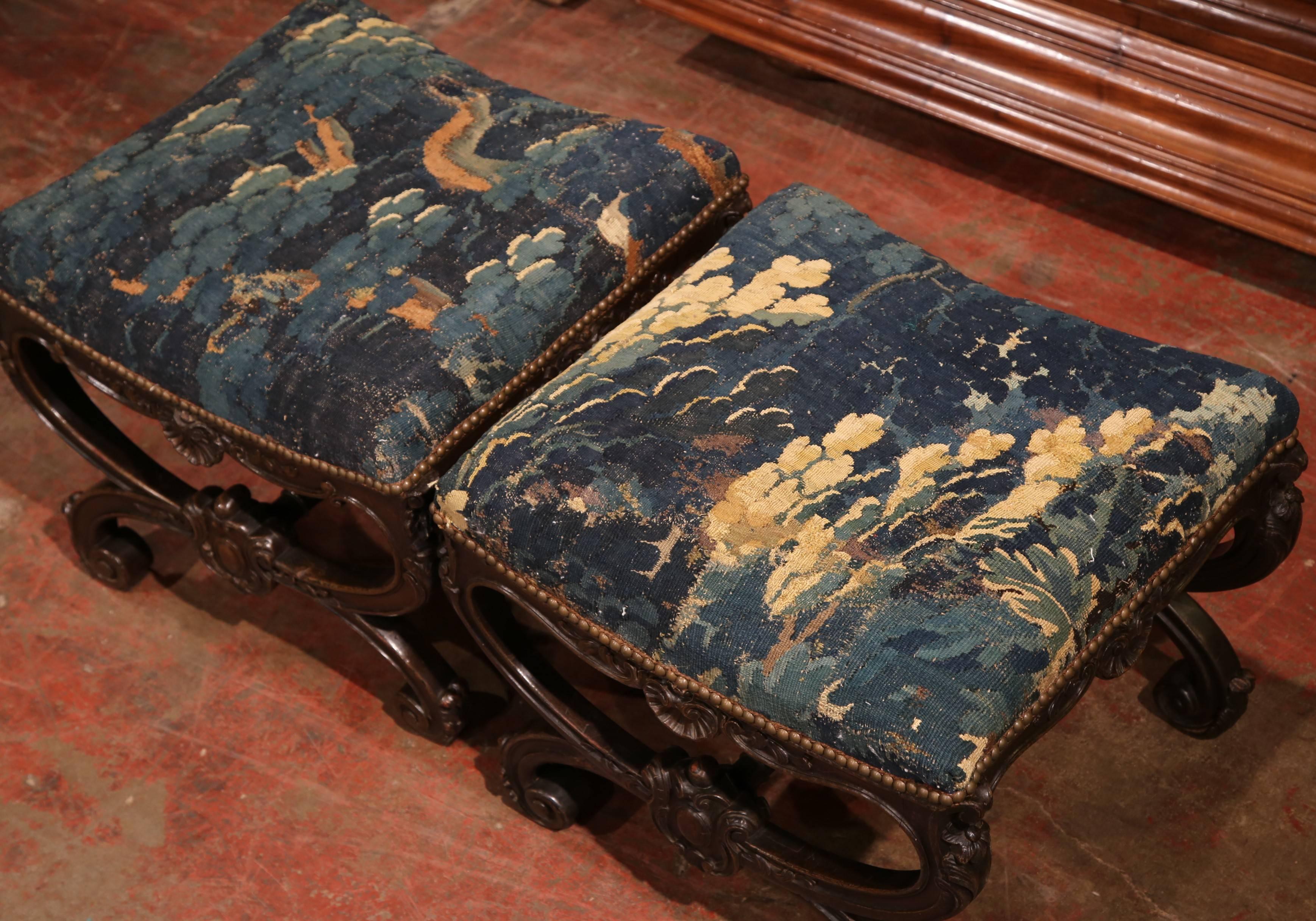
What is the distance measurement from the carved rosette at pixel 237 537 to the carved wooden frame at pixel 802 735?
304 millimetres

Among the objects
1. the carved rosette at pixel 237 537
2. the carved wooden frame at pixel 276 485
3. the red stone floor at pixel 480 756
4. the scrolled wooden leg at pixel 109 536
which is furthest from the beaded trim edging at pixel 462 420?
the red stone floor at pixel 480 756

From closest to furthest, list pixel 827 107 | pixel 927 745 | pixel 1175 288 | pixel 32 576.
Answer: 1. pixel 927 745
2. pixel 32 576
3. pixel 1175 288
4. pixel 827 107

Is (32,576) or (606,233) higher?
(606,233)

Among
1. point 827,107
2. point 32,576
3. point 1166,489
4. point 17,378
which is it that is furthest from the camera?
point 827,107

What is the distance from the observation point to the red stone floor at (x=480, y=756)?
1497mm

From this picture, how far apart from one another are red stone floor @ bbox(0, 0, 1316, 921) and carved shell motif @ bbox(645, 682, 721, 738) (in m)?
0.38

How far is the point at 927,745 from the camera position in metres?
1.05

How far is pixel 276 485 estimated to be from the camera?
5.39 ft

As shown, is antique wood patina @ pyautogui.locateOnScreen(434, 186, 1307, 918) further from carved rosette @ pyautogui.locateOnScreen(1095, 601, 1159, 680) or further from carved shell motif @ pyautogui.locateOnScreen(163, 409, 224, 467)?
carved shell motif @ pyautogui.locateOnScreen(163, 409, 224, 467)

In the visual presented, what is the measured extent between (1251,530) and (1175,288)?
0.75 meters

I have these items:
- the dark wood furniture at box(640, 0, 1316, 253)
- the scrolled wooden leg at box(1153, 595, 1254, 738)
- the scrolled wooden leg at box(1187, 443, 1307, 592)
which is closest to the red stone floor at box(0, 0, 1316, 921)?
the scrolled wooden leg at box(1153, 595, 1254, 738)

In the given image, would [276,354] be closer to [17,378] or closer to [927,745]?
[17,378]

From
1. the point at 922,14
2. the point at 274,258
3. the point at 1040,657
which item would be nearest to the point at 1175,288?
the point at 922,14

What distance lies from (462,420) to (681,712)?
1.23ft
